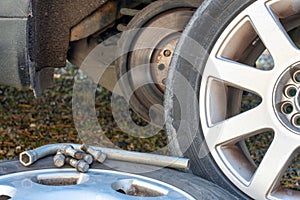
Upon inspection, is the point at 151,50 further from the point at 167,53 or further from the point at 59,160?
the point at 59,160

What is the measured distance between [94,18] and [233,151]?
3.80 feet

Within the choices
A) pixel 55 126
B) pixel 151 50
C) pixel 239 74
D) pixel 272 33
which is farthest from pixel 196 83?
pixel 55 126

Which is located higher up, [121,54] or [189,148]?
[121,54]

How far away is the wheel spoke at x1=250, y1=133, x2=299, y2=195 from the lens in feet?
7.98

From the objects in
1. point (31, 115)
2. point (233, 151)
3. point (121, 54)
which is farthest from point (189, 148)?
point (31, 115)

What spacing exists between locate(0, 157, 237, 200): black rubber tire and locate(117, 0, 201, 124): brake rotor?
0.81 m

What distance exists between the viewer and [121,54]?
3.33m

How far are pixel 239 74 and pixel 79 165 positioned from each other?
0.77m

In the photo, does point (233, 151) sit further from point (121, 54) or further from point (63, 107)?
point (63, 107)

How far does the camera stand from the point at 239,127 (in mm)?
2568

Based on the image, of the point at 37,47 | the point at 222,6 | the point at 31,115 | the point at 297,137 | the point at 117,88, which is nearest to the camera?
the point at 297,137

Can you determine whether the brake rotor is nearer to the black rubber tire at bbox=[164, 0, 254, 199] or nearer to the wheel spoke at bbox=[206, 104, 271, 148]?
the black rubber tire at bbox=[164, 0, 254, 199]

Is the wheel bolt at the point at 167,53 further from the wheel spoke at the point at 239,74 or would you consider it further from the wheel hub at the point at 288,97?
the wheel hub at the point at 288,97

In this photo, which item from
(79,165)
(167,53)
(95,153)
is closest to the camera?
(79,165)
